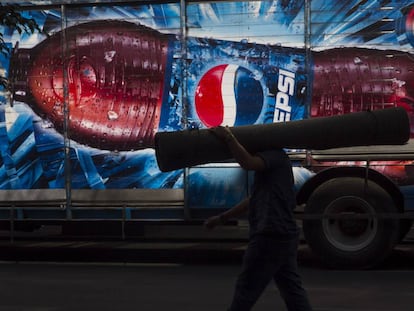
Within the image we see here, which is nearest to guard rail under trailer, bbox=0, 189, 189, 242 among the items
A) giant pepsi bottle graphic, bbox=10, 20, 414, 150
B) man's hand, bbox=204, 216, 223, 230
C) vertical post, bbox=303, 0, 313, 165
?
giant pepsi bottle graphic, bbox=10, 20, 414, 150

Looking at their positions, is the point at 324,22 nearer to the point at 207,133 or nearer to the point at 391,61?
the point at 391,61

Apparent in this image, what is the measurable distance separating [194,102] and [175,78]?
0.43 meters

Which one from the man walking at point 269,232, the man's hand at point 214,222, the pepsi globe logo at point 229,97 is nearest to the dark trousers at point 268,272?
the man walking at point 269,232

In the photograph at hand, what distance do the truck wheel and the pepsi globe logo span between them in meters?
1.37

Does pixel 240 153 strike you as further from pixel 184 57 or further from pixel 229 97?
pixel 184 57

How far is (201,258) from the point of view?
11047mm

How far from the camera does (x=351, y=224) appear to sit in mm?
9781

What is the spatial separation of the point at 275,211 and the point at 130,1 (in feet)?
19.2

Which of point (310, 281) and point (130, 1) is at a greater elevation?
point (130, 1)

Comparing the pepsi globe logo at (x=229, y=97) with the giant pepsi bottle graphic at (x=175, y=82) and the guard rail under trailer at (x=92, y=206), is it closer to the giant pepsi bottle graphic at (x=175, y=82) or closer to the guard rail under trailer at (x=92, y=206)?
the giant pepsi bottle graphic at (x=175, y=82)

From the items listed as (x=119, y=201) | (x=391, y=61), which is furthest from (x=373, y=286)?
(x=119, y=201)

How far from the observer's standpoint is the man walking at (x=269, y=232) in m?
5.07

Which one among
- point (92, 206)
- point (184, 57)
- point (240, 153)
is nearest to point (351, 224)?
point (184, 57)

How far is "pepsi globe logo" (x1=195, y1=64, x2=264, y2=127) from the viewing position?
9828 millimetres
